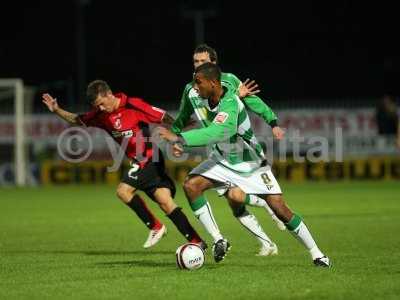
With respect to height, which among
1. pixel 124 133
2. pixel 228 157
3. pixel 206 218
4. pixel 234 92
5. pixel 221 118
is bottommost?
pixel 206 218

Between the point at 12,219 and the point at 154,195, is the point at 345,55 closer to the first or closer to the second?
the point at 12,219

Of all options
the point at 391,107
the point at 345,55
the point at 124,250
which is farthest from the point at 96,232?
the point at 345,55

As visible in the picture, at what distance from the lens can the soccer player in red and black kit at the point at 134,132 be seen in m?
12.0

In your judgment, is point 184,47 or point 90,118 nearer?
point 90,118

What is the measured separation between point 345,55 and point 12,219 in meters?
22.1

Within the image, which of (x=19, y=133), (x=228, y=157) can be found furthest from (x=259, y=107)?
(x=19, y=133)

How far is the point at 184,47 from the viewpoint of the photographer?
136 feet

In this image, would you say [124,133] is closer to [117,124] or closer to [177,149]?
[117,124]

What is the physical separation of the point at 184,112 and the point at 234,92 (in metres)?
0.98

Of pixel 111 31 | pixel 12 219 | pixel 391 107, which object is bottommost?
pixel 12 219

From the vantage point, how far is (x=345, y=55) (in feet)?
124

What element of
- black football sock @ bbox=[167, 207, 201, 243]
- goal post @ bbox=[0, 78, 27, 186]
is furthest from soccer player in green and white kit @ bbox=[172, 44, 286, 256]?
goal post @ bbox=[0, 78, 27, 186]

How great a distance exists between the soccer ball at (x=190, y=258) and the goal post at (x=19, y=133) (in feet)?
60.3

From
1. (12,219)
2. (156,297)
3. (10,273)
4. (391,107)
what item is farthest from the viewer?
(391,107)
